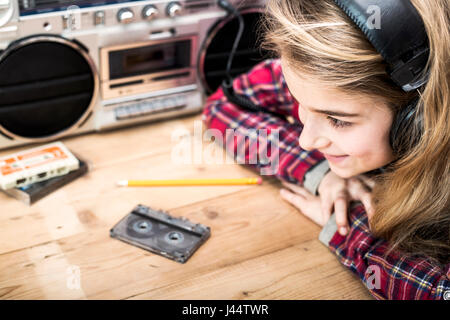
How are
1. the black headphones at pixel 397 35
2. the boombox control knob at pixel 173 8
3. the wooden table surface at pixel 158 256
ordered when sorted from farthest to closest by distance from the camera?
the boombox control knob at pixel 173 8, the wooden table surface at pixel 158 256, the black headphones at pixel 397 35

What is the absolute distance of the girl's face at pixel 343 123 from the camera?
0.60m

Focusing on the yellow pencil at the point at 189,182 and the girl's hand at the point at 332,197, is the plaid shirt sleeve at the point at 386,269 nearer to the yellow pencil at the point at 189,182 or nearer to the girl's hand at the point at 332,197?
the girl's hand at the point at 332,197

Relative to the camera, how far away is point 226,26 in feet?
3.04

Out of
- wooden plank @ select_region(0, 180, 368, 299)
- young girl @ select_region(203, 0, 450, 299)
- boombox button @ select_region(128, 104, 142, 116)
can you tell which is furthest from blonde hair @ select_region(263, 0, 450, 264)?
boombox button @ select_region(128, 104, 142, 116)

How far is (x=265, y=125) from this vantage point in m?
0.90

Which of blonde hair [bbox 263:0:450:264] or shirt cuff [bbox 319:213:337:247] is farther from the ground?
blonde hair [bbox 263:0:450:264]

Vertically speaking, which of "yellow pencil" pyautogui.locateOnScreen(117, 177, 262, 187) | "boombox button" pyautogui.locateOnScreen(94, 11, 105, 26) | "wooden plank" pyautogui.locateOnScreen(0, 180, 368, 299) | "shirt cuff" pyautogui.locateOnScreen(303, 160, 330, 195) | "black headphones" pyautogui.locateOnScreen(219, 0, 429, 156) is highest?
"black headphones" pyautogui.locateOnScreen(219, 0, 429, 156)

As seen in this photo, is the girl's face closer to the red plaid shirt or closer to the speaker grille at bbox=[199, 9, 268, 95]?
the red plaid shirt

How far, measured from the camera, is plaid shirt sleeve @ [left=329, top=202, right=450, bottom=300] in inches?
24.2

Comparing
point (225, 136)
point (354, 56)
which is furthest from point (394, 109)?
point (225, 136)

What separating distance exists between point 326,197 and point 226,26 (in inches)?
13.9

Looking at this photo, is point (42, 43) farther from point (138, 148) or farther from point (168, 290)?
point (168, 290)

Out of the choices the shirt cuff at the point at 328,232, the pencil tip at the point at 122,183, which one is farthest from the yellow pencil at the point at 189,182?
the shirt cuff at the point at 328,232
